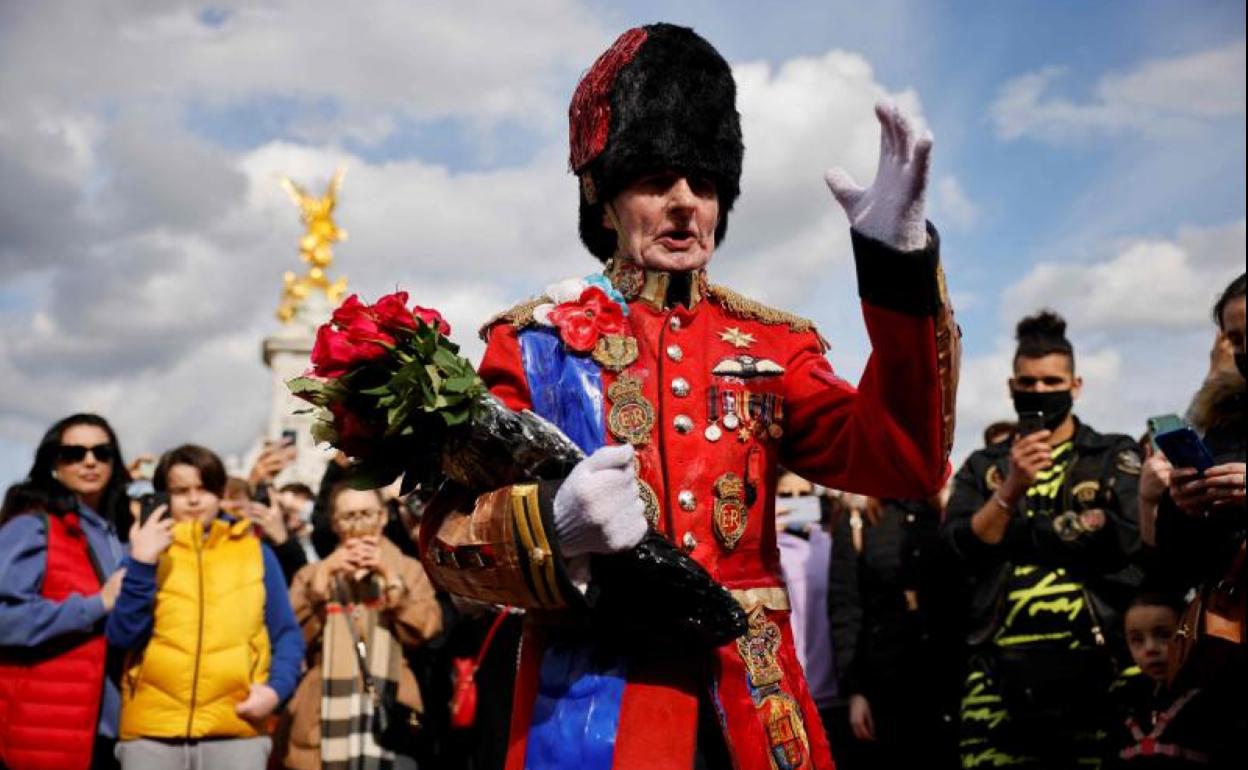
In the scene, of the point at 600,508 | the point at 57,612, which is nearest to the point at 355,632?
the point at 57,612

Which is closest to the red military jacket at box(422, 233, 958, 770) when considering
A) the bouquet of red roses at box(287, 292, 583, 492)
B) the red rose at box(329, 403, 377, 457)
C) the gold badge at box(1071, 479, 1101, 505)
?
the bouquet of red roses at box(287, 292, 583, 492)

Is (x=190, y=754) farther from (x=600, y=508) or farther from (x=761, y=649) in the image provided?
(x=600, y=508)

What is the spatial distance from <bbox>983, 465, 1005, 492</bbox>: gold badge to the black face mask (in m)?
0.32

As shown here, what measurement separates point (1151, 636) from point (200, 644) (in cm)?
428

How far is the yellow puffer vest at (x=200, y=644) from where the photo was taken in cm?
597

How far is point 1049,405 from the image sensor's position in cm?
611

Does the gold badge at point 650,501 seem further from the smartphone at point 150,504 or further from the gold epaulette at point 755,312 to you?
the smartphone at point 150,504

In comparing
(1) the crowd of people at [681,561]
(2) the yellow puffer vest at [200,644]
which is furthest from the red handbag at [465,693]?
(2) the yellow puffer vest at [200,644]

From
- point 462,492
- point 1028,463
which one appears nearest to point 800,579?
point 1028,463

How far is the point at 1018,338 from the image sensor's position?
626 cm

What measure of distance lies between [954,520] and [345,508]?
3.20 metres

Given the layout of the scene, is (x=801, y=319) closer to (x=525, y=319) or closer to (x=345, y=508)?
(x=525, y=319)

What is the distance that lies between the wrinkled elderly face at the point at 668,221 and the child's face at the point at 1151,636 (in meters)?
3.16

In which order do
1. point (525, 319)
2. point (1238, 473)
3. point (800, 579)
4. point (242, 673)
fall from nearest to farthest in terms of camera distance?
point (525, 319)
point (1238, 473)
point (242, 673)
point (800, 579)
